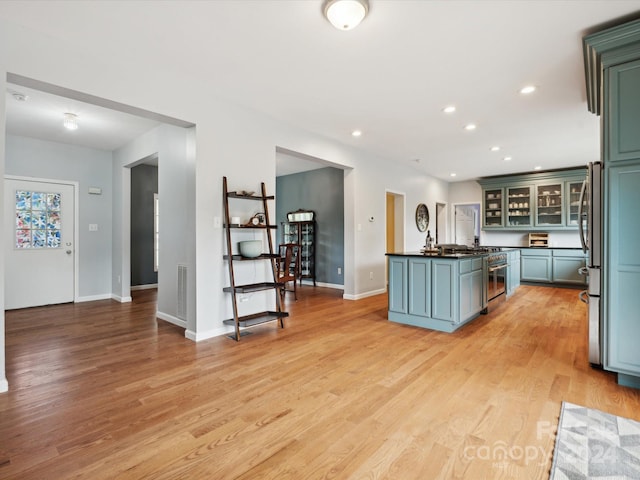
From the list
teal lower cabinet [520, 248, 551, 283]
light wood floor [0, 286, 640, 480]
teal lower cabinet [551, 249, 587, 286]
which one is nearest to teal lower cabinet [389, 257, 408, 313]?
light wood floor [0, 286, 640, 480]

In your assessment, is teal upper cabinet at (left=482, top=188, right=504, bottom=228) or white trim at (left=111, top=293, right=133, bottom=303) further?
teal upper cabinet at (left=482, top=188, right=504, bottom=228)

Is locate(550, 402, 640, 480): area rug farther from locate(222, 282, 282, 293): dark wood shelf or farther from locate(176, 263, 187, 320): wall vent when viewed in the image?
locate(176, 263, 187, 320): wall vent

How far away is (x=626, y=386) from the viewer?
2.34m

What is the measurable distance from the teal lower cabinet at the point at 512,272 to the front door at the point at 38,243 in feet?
24.5

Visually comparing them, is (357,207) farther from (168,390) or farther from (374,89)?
(168,390)

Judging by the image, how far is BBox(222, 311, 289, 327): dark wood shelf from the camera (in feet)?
11.5

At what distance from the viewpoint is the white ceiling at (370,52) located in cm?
224

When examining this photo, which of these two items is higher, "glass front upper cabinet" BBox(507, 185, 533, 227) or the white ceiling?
the white ceiling

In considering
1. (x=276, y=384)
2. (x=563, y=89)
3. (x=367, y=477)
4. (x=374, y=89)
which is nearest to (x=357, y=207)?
(x=374, y=89)

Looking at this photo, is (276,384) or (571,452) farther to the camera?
(276,384)

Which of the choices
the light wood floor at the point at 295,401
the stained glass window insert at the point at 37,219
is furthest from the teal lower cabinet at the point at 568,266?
the stained glass window insert at the point at 37,219

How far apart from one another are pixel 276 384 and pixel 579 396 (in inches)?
81.6

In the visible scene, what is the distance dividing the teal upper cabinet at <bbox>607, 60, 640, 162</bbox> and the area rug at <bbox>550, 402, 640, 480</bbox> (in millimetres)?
1732

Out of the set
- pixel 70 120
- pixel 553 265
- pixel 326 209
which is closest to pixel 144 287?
pixel 70 120
